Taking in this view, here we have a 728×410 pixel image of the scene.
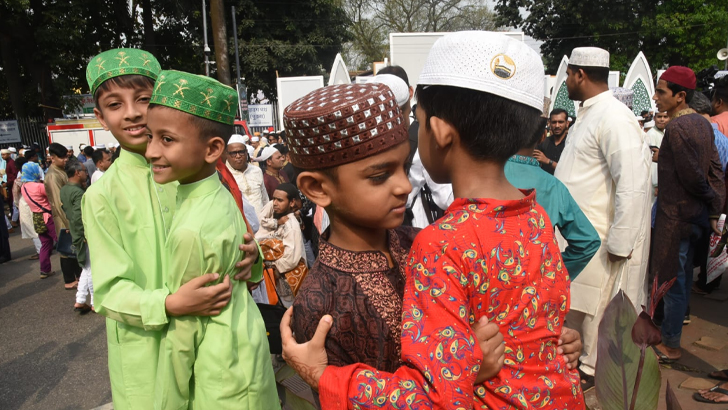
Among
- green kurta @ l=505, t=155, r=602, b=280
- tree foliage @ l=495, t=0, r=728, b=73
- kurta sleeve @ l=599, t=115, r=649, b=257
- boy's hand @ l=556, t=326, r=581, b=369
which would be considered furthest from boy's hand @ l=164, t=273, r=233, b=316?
tree foliage @ l=495, t=0, r=728, b=73

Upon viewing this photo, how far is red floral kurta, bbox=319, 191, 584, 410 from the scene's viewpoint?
3.19 ft

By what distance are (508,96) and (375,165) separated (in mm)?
351

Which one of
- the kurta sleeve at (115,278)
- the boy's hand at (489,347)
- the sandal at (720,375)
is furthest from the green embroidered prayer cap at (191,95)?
the sandal at (720,375)

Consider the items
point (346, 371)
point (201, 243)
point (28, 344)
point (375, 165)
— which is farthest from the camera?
point (28, 344)

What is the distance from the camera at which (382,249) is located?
1325 mm

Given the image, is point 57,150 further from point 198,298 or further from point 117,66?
point 198,298

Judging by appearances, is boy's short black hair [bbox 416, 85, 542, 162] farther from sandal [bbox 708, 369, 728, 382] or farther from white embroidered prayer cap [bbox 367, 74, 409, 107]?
sandal [bbox 708, 369, 728, 382]

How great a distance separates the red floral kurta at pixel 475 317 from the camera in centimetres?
97

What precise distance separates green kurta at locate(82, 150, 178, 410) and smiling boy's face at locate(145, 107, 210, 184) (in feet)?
1.02

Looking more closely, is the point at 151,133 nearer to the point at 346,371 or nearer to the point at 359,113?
the point at 359,113

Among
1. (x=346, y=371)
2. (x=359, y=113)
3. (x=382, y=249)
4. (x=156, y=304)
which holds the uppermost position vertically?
(x=359, y=113)

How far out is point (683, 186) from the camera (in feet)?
12.7

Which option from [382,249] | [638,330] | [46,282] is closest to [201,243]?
[382,249]

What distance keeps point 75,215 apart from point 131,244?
4732 mm
